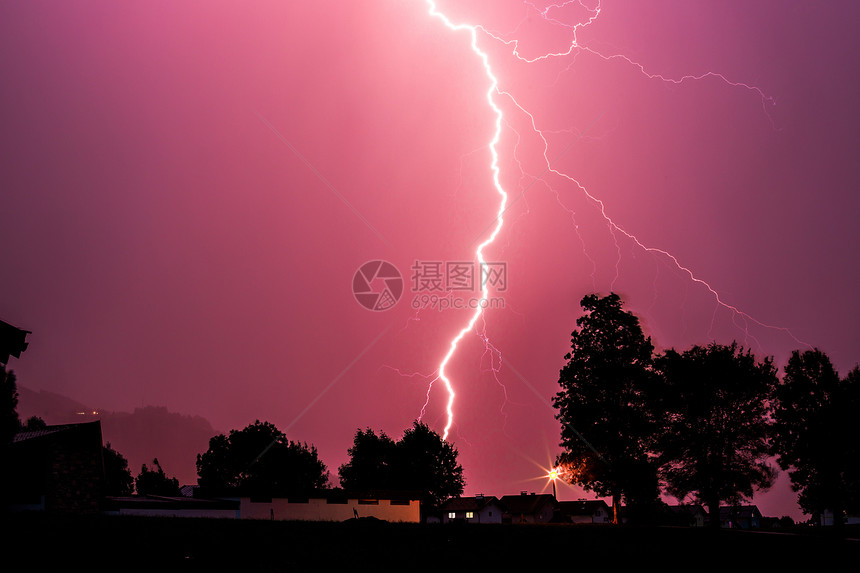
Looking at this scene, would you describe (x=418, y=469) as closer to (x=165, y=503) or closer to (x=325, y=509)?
(x=325, y=509)

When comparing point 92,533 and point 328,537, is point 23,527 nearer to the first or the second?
point 92,533

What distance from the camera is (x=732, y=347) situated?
43.9m

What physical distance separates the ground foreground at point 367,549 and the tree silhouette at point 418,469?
212 feet

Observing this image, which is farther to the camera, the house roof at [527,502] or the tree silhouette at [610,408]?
the house roof at [527,502]

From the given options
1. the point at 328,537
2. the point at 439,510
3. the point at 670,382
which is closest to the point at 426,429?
the point at 439,510

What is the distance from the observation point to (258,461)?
102 meters

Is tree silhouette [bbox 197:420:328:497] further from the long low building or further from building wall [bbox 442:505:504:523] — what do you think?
the long low building

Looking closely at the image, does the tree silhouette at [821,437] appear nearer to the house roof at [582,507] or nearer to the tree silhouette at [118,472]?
the house roof at [582,507]

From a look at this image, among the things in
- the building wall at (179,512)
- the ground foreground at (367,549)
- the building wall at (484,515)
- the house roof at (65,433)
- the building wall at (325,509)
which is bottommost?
the building wall at (484,515)

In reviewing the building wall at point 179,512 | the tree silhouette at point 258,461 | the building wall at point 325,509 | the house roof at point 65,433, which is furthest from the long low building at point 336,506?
the tree silhouette at point 258,461

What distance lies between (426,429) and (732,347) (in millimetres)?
53610

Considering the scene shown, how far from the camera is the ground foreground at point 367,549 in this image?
14146 millimetres

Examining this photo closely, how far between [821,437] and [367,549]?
116 ft

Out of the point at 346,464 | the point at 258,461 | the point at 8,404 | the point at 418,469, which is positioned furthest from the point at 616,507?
the point at 258,461
